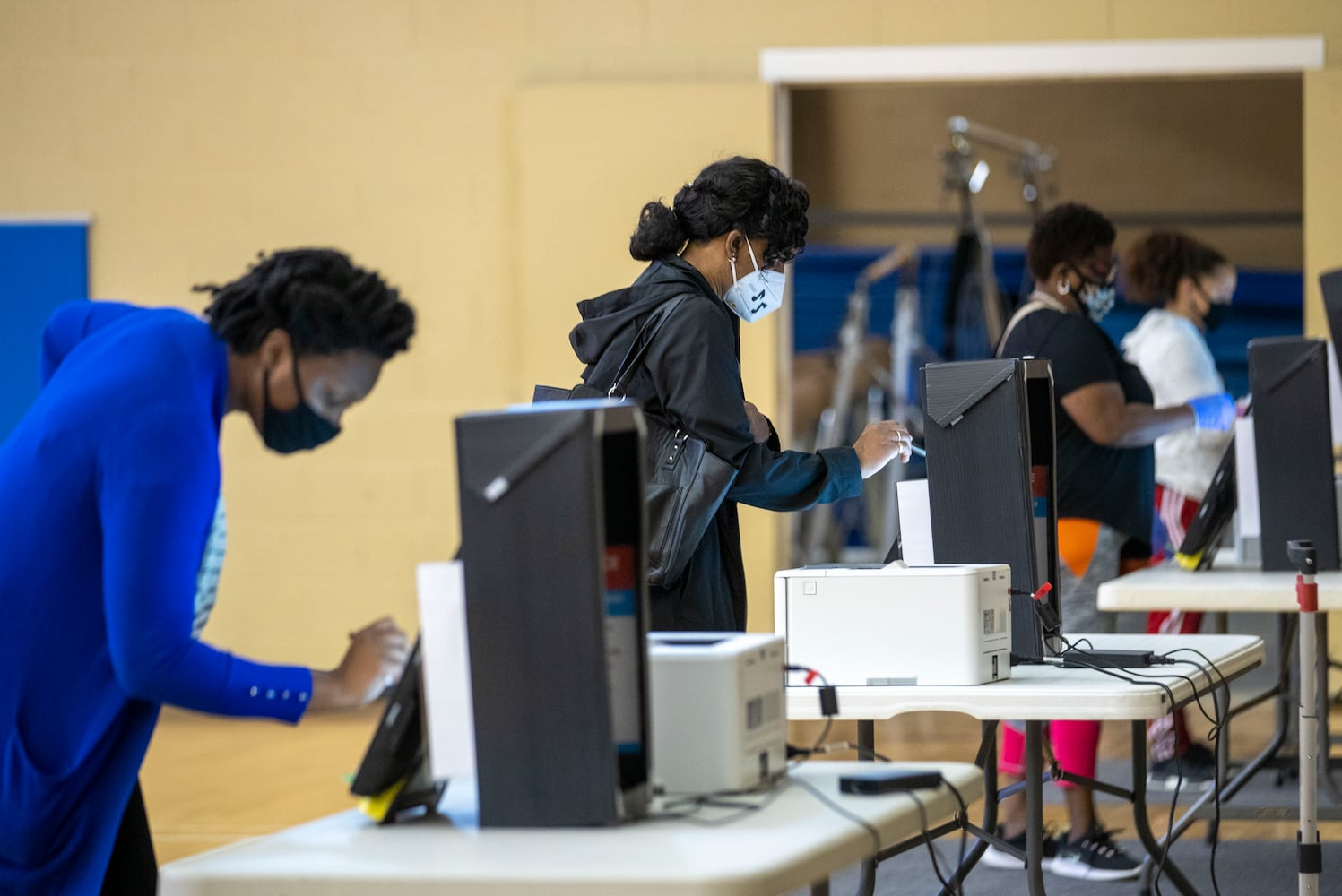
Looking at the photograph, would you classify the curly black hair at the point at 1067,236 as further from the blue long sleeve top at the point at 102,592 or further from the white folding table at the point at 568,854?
the blue long sleeve top at the point at 102,592

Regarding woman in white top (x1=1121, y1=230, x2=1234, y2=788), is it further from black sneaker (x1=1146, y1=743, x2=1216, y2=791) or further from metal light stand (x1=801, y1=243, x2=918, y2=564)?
metal light stand (x1=801, y1=243, x2=918, y2=564)

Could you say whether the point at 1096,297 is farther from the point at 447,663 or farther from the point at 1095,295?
the point at 447,663

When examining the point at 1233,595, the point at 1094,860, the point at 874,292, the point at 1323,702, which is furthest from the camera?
the point at 874,292

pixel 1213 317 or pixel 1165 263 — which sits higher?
pixel 1165 263

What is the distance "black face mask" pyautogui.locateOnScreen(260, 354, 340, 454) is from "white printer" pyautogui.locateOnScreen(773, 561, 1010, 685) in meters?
0.68

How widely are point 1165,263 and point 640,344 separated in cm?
227

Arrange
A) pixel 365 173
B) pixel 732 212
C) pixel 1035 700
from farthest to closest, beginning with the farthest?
pixel 365 173 → pixel 732 212 → pixel 1035 700

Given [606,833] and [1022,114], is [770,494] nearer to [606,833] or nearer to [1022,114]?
[606,833]

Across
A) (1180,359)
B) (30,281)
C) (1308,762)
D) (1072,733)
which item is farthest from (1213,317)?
(30,281)

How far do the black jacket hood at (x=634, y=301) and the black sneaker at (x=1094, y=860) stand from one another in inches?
57.8

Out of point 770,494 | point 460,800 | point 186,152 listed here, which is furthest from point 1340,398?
point 186,152

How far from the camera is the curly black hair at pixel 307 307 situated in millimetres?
1384

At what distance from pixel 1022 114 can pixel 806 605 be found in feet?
22.1

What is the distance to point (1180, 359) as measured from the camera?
3908mm
